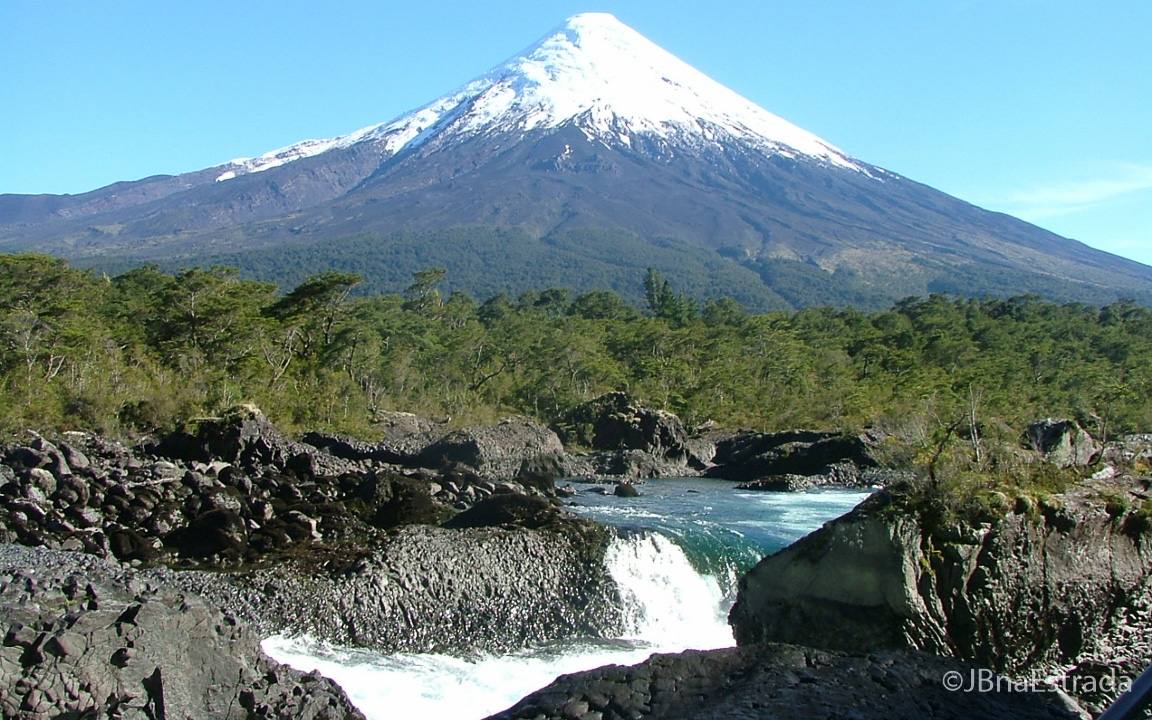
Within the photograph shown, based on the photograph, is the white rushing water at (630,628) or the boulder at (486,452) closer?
the white rushing water at (630,628)

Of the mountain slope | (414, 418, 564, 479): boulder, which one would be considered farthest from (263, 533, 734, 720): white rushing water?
the mountain slope

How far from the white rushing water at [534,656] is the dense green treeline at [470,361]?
17.6ft

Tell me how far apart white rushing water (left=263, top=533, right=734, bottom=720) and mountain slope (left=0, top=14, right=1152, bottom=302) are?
102984 millimetres

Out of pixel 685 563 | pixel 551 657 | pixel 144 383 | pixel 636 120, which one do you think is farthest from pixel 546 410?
pixel 636 120

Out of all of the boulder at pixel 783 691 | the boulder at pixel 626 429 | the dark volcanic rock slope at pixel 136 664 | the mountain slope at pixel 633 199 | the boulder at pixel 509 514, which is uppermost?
the mountain slope at pixel 633 199

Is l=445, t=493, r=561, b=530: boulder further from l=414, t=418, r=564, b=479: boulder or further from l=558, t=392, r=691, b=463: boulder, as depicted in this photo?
l=558, t=392, r=691, b=463: boulder

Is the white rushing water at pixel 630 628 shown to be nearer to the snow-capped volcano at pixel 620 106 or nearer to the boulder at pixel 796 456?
the boulder at pixel 796 456

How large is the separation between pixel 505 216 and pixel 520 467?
116m

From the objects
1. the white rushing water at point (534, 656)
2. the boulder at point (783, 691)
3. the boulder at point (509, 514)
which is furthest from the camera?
the boulder at point (509, 514)

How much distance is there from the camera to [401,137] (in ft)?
627

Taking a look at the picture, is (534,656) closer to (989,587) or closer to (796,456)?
(989,587)

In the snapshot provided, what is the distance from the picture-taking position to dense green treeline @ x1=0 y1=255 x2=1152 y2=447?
25.8 m

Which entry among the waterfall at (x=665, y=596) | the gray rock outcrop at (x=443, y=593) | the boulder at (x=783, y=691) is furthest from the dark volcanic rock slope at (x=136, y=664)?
the waterfall at (x=665, y=596)

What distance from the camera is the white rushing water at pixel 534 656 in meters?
9.83
